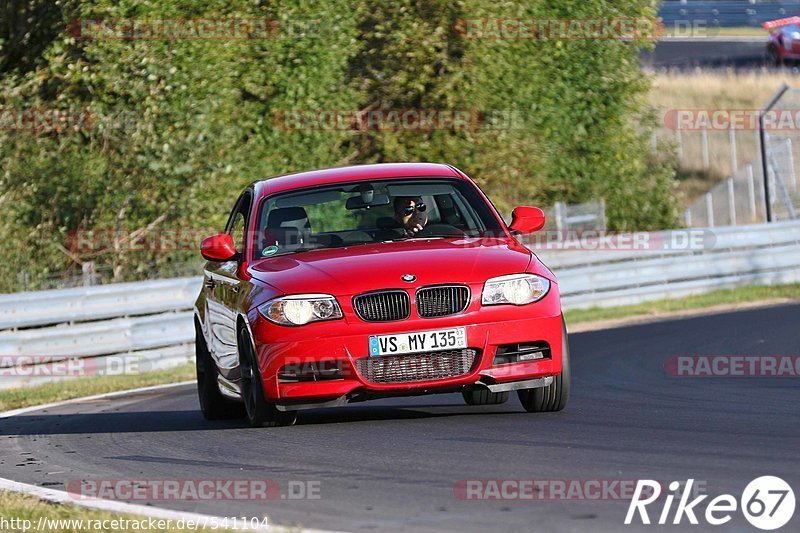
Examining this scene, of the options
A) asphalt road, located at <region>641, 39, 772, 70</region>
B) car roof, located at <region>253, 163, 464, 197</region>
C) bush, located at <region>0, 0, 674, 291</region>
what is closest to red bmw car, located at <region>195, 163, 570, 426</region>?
car roof, located at <region>253, 163, 464, 197</region>

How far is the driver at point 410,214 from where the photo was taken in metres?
9.66

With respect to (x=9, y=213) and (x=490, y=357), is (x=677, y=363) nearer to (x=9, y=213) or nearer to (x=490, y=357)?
(x=490, y=357)

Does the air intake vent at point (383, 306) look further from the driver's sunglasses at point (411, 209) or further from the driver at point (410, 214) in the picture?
the driver's sunglasses at point (411, 209)

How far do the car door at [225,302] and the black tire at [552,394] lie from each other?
1.82 m

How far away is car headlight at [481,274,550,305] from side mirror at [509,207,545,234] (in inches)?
36.3

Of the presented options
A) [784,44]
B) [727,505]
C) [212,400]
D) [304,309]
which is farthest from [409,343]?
[784,44]

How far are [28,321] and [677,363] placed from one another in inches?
268

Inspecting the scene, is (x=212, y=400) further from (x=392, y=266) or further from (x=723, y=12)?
(x=723, y=12)

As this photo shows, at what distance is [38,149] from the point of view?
74.1ft

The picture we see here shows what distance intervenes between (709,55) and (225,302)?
5420cm

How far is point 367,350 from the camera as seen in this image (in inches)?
334

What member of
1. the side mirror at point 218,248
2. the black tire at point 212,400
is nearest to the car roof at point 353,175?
the side mirror at point 218,248

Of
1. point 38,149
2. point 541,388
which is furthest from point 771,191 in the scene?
point 541,388

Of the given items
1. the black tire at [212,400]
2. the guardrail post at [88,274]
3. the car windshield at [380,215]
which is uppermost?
the car windshield at [380,215]
